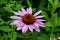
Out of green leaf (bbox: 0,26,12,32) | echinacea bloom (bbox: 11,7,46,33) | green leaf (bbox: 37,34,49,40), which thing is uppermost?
echinacea bloom (bbox: 11,7,46,33)

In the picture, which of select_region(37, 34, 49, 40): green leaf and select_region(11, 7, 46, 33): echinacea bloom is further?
select_region(37, 34, 49, 40): green leaf

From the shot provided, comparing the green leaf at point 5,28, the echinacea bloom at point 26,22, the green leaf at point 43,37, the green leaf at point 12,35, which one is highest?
the echinacea bloom at point 26,22

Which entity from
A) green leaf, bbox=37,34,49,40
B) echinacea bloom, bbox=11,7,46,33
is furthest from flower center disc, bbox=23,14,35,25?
green leaf, bbox=37,34,49,40

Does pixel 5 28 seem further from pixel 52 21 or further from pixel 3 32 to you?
pixel 52 21

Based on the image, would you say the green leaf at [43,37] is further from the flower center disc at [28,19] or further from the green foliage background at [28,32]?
the flower center disc at [28,19]

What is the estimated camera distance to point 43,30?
1008mm

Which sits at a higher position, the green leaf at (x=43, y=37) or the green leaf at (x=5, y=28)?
the green leaf at (x=5, y=28)

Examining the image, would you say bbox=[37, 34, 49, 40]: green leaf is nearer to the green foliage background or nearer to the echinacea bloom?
the green foliage background

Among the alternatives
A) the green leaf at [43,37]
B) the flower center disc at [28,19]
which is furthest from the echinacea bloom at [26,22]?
the green leaf at [43,37]

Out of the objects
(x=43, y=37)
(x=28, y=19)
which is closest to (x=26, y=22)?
(x=28, y=19)

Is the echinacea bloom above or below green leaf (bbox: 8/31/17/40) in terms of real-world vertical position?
above

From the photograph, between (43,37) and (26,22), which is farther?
(43,37)

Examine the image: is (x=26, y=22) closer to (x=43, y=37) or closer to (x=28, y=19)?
(x=28, y=19)

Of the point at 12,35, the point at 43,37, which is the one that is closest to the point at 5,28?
the point at 12,35
